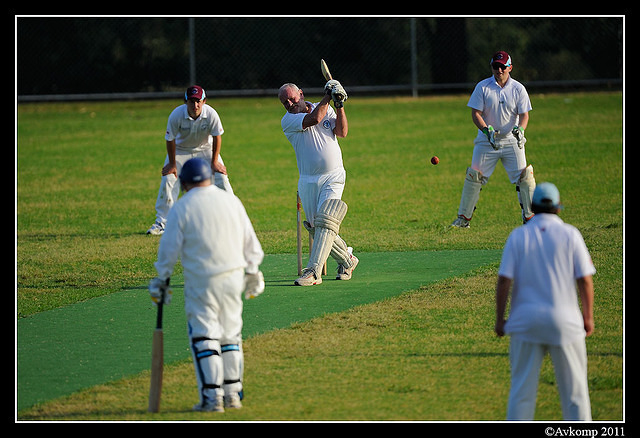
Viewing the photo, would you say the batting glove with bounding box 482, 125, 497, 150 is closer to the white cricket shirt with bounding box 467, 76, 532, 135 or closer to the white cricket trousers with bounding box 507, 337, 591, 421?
the white cricket shirt with bounding box 467, 76, 532, 135

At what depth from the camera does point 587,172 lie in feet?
72.8

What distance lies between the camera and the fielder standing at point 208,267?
24.7 feet

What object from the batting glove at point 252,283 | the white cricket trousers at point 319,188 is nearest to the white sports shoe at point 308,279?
the white cricket trousers at point 319,188

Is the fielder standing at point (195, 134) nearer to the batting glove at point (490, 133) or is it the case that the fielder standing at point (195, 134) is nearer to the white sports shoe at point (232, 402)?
the batting glove at point (490, 133)

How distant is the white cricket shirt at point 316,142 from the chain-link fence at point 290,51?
19.6 meters

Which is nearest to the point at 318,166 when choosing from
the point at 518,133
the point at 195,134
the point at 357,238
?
the point at 195,134

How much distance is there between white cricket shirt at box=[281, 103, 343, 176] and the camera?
1215cm

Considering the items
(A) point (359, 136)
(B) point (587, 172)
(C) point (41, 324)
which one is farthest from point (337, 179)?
(A) point (359, 136)

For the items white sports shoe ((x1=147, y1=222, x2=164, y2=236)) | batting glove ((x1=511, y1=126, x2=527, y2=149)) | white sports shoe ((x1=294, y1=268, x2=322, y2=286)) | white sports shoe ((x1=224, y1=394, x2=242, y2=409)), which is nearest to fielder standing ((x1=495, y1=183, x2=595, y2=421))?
white sports shoe ((x1=224, y1=394, x2=242, y2=409))

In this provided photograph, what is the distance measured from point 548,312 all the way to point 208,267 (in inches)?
98.6

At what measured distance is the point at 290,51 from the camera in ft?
109

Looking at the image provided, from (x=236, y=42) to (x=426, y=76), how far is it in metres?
6.30

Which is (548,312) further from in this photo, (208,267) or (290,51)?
(290,51)
